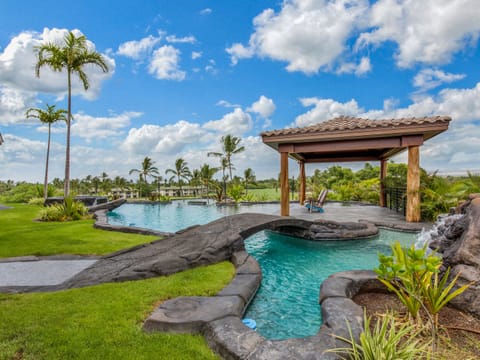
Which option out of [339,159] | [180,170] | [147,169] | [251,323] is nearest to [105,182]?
[147,169]

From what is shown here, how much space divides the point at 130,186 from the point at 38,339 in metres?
59.7

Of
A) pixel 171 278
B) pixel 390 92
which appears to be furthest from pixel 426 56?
pixel 171 278

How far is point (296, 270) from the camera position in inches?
199

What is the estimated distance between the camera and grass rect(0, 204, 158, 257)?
19.7ft

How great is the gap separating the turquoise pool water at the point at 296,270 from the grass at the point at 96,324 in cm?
81

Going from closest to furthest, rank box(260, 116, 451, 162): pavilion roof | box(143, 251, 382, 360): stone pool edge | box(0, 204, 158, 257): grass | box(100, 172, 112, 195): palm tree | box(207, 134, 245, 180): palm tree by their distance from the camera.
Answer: box(143, 251, 382, 360): stone pool edge → box(0, 204, 158, 257): grass → box(260, 116, 451, 162): pavilion roof → box(207, 134, 245, 180): palm tree → box(100, 172, 112, 195): palm tree

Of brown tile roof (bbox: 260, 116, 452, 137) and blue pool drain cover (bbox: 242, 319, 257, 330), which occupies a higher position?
brown tile roof (bbox: 260, 116, 452, 137)

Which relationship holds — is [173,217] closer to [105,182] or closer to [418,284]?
[418,284]

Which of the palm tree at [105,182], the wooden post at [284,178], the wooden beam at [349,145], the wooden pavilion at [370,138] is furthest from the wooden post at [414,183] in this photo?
Result: the palm tree at [105,182]

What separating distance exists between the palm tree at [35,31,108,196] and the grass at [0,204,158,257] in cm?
648

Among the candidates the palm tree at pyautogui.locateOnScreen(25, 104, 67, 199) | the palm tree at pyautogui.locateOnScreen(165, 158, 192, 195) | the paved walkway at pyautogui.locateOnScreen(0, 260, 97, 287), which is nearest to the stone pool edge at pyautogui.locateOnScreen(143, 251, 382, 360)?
the paved walkway at pyautogui.locateOnScreen(0, 260, 97, 287)

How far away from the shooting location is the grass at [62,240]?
5.99 metres

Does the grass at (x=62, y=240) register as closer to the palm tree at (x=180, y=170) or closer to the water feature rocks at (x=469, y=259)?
the water feature rocks at (x=469, y=259)

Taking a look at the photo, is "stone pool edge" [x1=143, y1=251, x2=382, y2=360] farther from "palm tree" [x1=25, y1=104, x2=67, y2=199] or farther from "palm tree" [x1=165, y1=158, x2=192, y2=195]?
"palm tree" [x1=165, y1=158, x2=192, y2=195]
